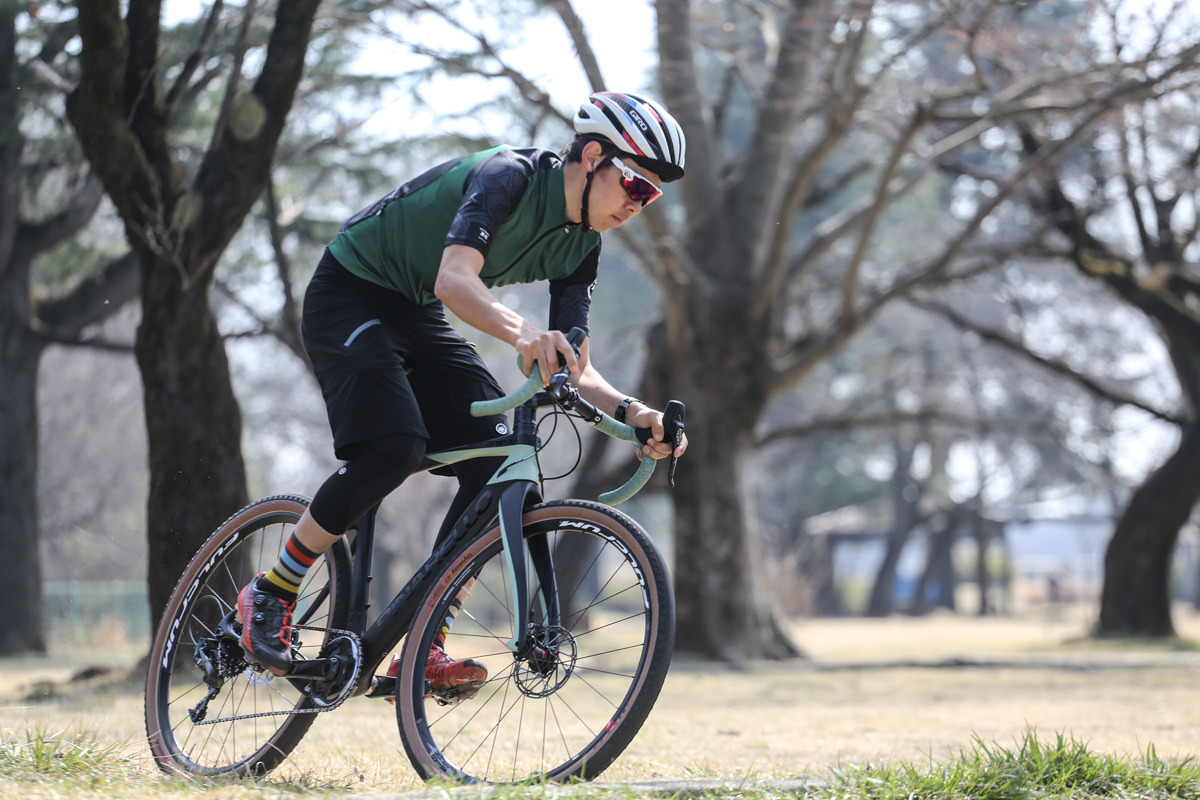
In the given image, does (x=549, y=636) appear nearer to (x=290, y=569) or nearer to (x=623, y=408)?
(x=623, y=408)

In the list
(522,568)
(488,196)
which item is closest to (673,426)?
(522,568)

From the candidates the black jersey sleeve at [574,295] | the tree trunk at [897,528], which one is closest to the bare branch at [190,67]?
the black jersey sleeve at [574,295]

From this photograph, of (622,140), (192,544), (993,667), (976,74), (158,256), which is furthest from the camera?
(993,667)

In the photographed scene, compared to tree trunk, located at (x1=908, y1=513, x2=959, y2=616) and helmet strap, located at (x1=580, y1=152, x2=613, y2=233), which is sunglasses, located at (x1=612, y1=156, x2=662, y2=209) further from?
tree trunk, located at (x1=908, y1=513, x2=959, y2=616)

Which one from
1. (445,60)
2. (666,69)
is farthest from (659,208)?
(445,60)

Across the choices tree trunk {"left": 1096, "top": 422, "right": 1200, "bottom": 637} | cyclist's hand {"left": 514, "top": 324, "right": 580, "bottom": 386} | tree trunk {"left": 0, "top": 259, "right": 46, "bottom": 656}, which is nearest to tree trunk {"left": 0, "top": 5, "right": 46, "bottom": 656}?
tree trunk {"left": 0, "top": 259, "right": 46, "bottom": 656}

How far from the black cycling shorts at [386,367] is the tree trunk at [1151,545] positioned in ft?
47.0

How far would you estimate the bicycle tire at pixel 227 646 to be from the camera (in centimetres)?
390

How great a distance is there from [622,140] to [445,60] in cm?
709

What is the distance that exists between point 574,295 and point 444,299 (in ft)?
1.99

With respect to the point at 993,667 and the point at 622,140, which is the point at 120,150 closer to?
the point at 622,140

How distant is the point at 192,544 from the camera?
725 cm

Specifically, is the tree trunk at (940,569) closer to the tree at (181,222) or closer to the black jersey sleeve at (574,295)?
the tree at (181,222)

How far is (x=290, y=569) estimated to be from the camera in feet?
12.7
